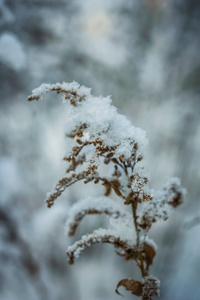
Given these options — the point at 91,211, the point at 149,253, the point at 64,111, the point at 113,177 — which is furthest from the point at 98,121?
the point at 64,111

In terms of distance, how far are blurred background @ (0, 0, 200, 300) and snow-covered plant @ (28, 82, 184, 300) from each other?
83cm

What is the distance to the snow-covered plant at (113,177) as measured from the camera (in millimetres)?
706

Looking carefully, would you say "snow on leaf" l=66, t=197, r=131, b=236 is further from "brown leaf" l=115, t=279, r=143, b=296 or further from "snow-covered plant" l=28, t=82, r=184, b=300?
"brown leaf" l=115, t=279, r=143, b=296

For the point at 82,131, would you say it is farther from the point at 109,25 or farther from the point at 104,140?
the point at 109,25

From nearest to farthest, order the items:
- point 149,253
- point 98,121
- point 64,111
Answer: point 98,121
point 149,253
point 64,111

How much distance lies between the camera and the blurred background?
1.69 metres

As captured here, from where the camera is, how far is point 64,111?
6.15 feet

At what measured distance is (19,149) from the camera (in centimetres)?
183

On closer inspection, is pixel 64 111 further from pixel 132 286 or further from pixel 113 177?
pixel 132 286

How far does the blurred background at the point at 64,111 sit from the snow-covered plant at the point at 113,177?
83 centimetres

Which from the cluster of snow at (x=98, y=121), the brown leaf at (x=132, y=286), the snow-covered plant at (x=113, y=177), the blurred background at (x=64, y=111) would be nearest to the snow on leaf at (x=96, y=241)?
the snow-covered plant at (x=113, y=177)

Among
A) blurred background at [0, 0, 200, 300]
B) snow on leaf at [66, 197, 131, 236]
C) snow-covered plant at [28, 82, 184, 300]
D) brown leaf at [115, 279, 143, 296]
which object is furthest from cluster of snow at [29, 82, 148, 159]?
blurred background at [0, 0, 200, 300]

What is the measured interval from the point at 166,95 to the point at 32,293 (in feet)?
5.95

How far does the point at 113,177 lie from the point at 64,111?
115 centimetres
